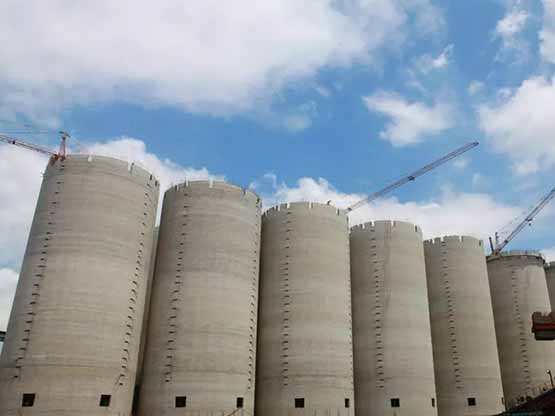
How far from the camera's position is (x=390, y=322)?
4319 centimetres

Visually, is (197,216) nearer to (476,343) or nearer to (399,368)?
(399,368)

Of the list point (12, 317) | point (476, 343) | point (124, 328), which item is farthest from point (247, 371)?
point (476, 343)

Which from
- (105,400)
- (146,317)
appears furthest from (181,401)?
(146,317)

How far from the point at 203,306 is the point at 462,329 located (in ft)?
89.7

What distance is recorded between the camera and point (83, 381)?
94.9ft

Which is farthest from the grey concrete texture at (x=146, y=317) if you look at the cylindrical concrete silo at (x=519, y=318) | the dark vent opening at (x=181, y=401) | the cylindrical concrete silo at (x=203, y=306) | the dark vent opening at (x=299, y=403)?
the cylindrical concrete silo at (x=519, y=318)

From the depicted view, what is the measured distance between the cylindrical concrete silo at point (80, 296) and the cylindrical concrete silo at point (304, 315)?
10.2 meters

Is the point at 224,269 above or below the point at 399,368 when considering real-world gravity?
above

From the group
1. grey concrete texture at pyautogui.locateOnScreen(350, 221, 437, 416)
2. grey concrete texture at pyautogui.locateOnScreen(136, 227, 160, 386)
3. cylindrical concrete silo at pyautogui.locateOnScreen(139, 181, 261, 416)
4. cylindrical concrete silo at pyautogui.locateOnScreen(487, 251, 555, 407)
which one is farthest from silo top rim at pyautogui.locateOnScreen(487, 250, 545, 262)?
grey concrete texture at pyautogui.locateOnScreen(136, 227, 160, 386)

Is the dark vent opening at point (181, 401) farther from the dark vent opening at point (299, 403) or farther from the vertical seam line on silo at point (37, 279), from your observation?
the vertical seam line on silo at point (37, 279)

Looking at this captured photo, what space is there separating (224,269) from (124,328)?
782 cm

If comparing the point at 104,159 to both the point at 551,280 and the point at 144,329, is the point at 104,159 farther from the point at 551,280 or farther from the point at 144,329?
the point at 551,280

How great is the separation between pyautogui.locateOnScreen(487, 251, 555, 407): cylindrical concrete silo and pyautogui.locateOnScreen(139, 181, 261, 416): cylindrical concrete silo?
3140cm

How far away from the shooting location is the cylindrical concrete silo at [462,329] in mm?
46594
